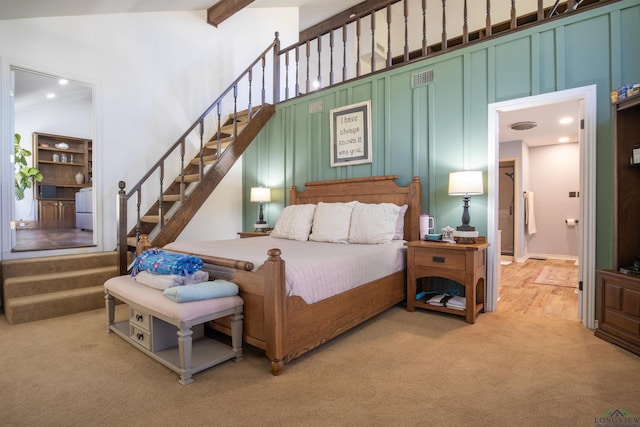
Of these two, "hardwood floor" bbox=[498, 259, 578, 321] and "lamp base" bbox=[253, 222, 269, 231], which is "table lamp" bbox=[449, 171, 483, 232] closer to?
"hardwood floor" bbox=[498, 259, 578, 321]

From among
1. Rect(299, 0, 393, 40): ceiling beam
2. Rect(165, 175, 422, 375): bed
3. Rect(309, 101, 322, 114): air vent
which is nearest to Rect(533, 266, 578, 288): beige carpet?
Rect(165, 175, 422, 375): bed

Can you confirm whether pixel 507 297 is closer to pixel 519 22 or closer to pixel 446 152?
pixel 446 152

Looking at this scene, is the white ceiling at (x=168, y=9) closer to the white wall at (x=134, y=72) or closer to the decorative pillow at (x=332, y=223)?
the white wall at (x=134, y=72)

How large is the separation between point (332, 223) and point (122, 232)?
2.24 meters

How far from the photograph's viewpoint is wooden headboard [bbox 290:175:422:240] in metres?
3.41

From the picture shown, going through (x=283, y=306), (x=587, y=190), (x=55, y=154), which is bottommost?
(x=283, y=306)

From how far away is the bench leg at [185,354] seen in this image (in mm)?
1786

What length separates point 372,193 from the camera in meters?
3.75

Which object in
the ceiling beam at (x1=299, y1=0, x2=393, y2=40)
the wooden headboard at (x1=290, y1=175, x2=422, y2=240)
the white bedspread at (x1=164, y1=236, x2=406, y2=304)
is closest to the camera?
the white bedspread at (x1=164, y1=236, x2=406, y2=304)

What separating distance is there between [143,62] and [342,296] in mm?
4155

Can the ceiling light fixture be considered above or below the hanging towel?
above

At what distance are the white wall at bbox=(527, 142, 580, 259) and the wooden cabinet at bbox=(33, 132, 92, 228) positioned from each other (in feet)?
32.1

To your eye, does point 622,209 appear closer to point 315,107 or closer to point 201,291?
point 201,291

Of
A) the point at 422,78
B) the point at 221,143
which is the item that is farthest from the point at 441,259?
the point at 221,143
